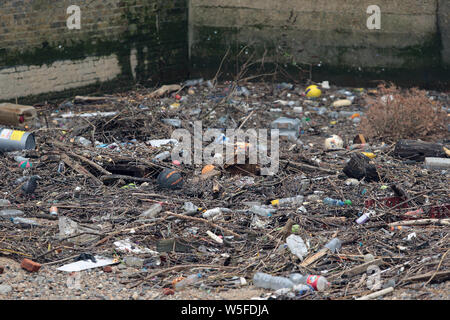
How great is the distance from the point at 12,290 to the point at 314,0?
24.4 ft

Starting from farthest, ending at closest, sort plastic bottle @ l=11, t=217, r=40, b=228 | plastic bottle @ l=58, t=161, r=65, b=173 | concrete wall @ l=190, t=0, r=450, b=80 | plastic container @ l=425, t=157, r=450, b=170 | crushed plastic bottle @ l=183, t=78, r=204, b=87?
crushed plastic bottle @ l=183, t=78, r=204, b=87
concrete wall @ l=190, t=0, r=450, b=80
plastic container @ l=425, t=157, r=450, b=170
plastic bottle @ l=58, t=161, r=65, b=173
plastic bottle @ l=11, t=217, r=40, b=228

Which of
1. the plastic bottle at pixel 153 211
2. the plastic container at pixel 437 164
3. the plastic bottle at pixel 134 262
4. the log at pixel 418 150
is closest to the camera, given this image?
the plastic bottle at pixel 134 262

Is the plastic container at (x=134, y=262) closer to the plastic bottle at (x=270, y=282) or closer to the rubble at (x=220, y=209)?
the rubble at (x=220, y=209)

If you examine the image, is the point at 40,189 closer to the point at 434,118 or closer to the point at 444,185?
the point at 444,185

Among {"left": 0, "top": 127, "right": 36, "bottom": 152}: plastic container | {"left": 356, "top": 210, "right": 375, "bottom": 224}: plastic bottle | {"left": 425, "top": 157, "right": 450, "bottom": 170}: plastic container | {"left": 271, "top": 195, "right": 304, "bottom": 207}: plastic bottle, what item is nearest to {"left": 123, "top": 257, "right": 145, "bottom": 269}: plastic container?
{"left": 271, "top": 195, "right": 304, "bottom": 207}: plastic bottle

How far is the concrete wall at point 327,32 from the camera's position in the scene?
31.1 feet

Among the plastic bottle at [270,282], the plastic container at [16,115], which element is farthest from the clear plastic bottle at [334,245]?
the plastic container at [16,115]

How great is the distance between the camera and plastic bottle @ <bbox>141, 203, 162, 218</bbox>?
517cm

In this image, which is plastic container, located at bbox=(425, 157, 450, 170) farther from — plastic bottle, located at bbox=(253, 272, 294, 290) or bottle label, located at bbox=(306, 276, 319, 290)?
plastic bottle, located at bbox=(253, 272, 294, 290)

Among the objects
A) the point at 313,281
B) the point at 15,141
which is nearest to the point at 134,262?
the point at 313,281

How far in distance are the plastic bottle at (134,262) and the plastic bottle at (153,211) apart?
75 cm

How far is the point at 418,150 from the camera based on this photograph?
669cm

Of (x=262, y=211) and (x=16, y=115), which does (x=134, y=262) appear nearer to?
(x=262, y=211)

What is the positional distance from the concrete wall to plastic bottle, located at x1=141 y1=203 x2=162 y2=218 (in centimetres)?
566
